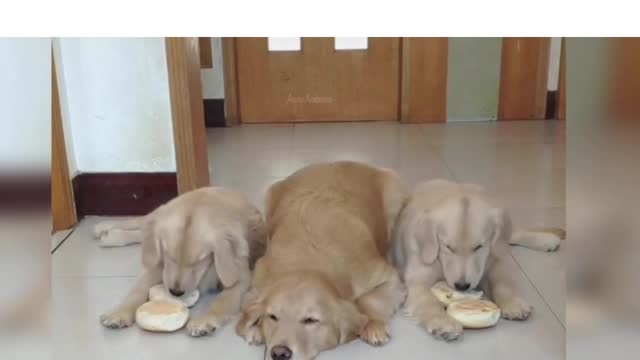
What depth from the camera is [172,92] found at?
6.84 ft

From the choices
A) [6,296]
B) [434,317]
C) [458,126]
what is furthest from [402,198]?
[458,126]

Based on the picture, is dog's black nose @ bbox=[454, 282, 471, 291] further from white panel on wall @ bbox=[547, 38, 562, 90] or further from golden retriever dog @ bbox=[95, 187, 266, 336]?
white panel on wall @ bbox=[547, 38, 562, 90]

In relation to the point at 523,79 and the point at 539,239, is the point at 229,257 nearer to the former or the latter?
the point at 539,239

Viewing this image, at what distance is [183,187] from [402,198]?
0.70m

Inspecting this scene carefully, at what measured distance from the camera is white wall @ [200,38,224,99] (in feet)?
11.6

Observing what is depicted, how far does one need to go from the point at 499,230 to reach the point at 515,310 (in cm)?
18

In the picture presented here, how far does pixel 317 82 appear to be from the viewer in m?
3.63

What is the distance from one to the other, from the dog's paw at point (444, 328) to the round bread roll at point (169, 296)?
0.53 metres

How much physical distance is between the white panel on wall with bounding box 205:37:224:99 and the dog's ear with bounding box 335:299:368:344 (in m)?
2.28

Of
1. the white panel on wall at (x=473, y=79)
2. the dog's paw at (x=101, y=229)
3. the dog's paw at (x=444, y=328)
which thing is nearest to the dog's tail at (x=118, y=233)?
the dog's paw at (x=101, y=229)

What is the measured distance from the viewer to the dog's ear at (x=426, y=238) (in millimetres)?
1606

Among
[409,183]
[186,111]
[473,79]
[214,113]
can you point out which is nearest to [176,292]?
[186,111]

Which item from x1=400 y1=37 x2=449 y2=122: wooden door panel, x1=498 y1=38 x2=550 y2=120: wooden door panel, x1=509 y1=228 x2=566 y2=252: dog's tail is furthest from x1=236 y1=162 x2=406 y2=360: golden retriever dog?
x1=498 y1=38 x2=550 y2=120: wooden door panel
